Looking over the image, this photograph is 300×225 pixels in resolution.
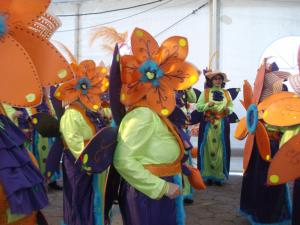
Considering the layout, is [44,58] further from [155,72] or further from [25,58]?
[155,72]

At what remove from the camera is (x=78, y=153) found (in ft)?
9.59

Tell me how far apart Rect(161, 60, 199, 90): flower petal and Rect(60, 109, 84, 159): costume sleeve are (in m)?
1.02

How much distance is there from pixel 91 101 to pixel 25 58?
2053 millimetres

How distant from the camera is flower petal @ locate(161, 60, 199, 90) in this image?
7.27 ft

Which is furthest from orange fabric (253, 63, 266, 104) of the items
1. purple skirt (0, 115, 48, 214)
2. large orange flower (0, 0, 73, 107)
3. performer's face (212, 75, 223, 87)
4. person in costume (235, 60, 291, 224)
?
performer's face (212, 75, 223, 87)

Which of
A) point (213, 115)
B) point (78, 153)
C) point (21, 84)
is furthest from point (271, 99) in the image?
point (213, 115)

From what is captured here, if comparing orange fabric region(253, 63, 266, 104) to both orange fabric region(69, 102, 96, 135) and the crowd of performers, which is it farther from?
orange fabric region(69, 102, 96, 135)

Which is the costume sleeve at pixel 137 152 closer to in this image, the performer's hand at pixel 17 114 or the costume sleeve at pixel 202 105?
the performer's hand at pixel 17 114

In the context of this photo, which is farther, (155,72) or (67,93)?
(67,93)

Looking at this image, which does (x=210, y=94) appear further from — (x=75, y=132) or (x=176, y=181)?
(x=176, y=181)

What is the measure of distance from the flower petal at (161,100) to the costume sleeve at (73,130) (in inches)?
39.0

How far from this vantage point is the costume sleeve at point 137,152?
1848mm

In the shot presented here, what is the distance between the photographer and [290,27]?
22.3 ft

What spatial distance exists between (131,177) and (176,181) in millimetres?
318
